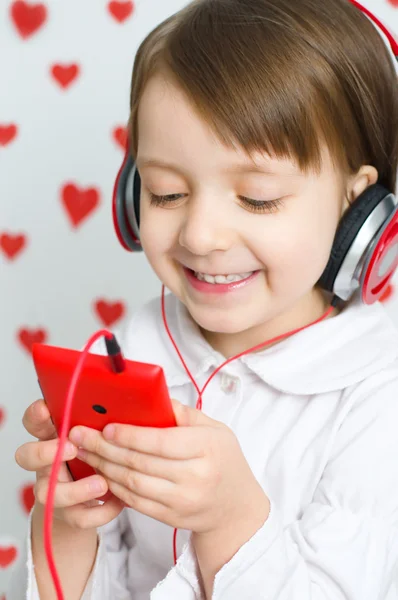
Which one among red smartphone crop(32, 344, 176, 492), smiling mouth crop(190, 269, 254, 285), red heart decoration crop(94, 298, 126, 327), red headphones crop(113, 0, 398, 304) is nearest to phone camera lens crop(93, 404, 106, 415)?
red smartphone crop(32, 344, 176, 492)

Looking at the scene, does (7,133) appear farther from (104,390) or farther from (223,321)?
(104,390)

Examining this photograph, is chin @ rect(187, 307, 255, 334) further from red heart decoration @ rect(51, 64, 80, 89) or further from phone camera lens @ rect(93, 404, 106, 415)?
red heart decoration @ rect(51, 64, 80, 89)

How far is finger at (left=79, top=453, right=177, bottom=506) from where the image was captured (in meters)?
0.76

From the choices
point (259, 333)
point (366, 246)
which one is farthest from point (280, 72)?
point (259, 333)

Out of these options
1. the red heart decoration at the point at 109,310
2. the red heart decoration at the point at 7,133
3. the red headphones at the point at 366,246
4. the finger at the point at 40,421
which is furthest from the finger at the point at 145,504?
the red heart decoration at the point at 7,133

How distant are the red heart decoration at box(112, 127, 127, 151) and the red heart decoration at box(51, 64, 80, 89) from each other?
12 cm

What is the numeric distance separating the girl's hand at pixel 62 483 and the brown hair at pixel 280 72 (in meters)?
0.35

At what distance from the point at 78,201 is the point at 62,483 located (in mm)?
829

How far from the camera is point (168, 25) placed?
3.14 feet

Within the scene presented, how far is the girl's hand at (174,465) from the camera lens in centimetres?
75

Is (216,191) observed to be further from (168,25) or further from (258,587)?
(258,587)

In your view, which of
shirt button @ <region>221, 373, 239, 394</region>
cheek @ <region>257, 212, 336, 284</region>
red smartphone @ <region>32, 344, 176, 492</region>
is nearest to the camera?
red smartphone @ <region>32, 344, 176, 492</region>

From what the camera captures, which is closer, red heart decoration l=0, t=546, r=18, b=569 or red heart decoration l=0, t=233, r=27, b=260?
red heart decoration l=0, t=233, r=27, b=260

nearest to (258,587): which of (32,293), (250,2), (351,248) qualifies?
(351,248)
